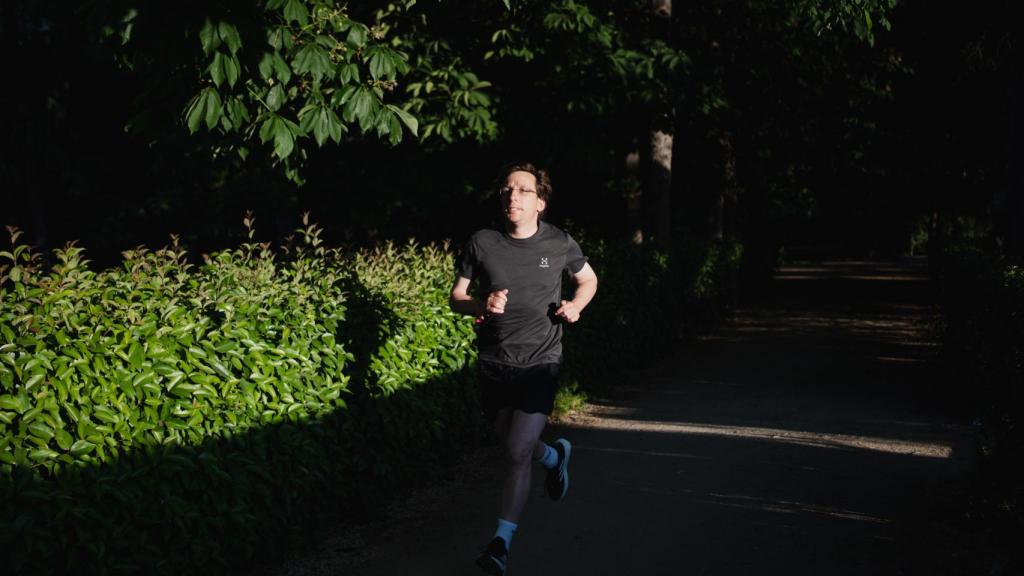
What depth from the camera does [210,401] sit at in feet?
16.2

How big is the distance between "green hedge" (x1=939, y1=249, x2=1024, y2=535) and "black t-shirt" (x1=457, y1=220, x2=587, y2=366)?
2556 millimetres

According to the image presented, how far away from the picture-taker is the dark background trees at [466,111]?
7.52m

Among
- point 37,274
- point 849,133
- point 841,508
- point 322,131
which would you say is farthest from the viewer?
point 849,133

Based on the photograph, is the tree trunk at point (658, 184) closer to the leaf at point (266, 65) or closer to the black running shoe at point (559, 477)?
the leaf at point (266, 65)

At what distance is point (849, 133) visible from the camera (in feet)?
100

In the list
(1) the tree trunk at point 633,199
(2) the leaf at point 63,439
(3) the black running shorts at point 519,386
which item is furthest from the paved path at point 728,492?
(1) the tree trunk at point 633,199

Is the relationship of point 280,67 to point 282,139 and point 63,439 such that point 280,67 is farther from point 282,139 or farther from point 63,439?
point 63,439

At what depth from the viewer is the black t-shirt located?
5488 mm

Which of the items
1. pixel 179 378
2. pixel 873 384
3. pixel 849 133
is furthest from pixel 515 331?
pixel 849 133

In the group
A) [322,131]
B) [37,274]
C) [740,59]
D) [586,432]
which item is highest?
[740,59]

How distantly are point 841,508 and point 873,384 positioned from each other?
6350 mm

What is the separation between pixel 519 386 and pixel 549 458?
804 millimetres

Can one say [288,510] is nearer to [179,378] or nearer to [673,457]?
[179,378]

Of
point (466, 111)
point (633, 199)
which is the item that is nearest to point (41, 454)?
point (466, 111)
